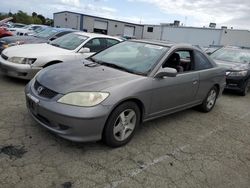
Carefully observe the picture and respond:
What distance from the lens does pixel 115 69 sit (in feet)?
12.5

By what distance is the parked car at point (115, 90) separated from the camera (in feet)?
9.79

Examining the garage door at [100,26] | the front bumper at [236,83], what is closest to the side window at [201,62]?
the front bumper at [236,83]

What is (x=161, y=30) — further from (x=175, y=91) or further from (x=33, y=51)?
(x=175, y=91)

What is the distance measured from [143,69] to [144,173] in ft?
5.13

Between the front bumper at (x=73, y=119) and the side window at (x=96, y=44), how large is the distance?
3861 mm

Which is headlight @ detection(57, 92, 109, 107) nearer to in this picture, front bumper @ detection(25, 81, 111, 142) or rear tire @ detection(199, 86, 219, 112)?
front bumper @ detection(25, 81, 111, 142)

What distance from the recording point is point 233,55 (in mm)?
8688

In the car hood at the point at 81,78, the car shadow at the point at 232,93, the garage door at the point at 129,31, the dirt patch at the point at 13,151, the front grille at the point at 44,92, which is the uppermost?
the garage door at the point at 129,31

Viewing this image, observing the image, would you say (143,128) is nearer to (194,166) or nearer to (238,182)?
(194,166)

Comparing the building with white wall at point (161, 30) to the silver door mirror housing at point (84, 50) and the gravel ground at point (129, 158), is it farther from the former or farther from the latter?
the gravel ground at point (129, 158)

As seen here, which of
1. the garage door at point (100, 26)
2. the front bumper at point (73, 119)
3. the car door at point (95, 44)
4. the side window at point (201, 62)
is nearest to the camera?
the front bumper at point (73, 119)

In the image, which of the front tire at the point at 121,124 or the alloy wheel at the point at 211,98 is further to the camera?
the alloy wheel at the point at 211,98

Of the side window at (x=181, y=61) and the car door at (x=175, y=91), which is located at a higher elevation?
the side window at (x=181, y=61)

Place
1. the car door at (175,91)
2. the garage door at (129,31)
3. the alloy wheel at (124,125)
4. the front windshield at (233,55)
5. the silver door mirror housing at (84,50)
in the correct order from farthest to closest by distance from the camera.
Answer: the garage door at (129,31)
the front windshield at (233,55)
the silver door mirror housing at (84,50)
the car door at (175,91)
the alloy wheel at (124,125)
